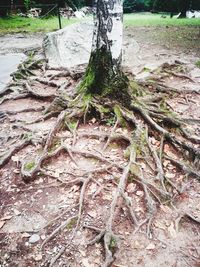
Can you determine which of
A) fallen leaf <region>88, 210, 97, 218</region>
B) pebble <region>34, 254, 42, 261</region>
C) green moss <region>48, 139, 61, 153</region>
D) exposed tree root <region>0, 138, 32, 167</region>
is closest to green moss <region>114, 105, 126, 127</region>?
green moss <region>48, 139, 61, 153</region>

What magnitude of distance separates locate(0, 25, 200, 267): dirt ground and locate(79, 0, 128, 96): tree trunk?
0.71 m

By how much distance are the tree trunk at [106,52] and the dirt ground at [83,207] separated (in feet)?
2.33

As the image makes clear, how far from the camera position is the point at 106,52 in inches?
217

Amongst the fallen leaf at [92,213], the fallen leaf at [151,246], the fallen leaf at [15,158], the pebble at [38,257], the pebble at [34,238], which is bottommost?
the fallen leaf at [151,246]

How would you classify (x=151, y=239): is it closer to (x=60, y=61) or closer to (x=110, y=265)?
(x=110, y=265)

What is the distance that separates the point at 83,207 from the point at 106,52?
3.01 m

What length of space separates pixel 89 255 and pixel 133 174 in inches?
53.6

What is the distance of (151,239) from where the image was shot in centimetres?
337

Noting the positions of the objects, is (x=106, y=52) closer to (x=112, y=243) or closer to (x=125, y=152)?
(x=125, y=152)

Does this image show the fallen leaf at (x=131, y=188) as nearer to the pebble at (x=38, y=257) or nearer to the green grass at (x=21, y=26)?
the pebble at (x=38, y=257)

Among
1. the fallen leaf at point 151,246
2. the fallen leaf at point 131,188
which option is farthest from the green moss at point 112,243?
the fallen leaf at point 131,188

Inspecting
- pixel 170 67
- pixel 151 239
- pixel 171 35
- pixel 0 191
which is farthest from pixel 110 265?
pixel 171 35

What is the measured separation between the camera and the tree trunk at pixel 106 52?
5277mm

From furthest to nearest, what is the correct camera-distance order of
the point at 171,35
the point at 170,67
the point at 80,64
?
1. the point at 171,35
2. the point at 80,64
3. the point at 170,67
